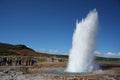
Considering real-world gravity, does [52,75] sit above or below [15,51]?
below

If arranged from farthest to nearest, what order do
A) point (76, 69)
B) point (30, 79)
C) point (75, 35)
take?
point (75, 35) → point (76, 69) → point (30, 79)

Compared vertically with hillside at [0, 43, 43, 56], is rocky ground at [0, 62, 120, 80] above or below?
below

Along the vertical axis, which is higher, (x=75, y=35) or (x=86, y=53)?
(x=75, y=35)

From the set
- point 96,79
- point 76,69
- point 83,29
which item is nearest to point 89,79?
point 96,79

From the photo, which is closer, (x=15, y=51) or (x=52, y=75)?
(x=52, y=75)

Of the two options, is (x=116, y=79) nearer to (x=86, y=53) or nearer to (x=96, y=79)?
(x=96, y=79)

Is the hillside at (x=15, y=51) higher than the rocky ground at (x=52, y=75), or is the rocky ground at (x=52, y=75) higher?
the hillside at (x=15, y=51)

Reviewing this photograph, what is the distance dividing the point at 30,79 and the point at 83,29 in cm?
1366

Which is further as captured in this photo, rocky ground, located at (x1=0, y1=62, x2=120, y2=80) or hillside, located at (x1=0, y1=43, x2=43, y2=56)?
hillside, located at (x1=0, y1=43, x2=43, y2=56)

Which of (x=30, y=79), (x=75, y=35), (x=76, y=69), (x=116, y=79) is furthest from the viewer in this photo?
(x=75, y=35)

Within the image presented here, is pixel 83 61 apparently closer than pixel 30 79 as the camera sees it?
No

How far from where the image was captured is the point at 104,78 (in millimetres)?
21859

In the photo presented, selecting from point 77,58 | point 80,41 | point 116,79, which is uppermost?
point 80,41

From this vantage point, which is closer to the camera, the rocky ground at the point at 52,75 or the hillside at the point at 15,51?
the rocky ground at the point at 52,75
